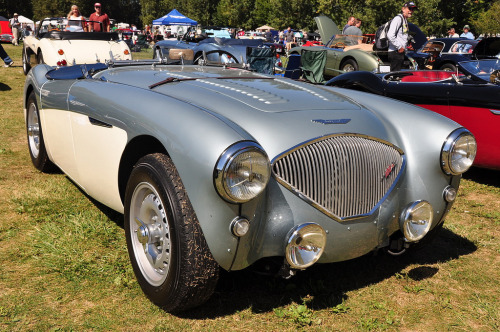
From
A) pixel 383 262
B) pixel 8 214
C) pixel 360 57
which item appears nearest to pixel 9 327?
pixel 8 214

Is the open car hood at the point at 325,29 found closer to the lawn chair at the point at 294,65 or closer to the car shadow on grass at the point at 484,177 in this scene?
the lawn chair at the point at 294,65

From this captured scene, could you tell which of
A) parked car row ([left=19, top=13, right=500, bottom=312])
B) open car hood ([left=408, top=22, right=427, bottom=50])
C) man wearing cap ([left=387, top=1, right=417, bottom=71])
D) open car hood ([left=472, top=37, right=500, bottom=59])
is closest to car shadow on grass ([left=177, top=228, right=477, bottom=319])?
parked car row ([left=19, top=13, right=500, bottom=312])

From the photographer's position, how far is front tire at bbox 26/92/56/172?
426cm

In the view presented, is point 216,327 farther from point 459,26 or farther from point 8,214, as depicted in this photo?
point 459,26

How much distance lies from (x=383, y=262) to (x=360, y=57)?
29.1 ft

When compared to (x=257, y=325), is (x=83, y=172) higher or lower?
higher

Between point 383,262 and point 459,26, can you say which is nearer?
point 383,262

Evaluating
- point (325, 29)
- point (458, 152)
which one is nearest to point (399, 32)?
point (325, 29)

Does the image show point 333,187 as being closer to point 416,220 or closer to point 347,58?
point 416,220

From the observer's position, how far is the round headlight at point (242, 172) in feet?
6.49

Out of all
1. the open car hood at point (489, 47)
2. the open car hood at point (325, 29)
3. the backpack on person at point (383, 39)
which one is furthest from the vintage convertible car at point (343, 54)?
the backpack on person at point (383, 39)

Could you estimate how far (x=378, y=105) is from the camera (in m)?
3.06

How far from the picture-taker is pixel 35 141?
4.61 meters

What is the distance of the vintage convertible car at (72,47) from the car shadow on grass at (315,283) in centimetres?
727
